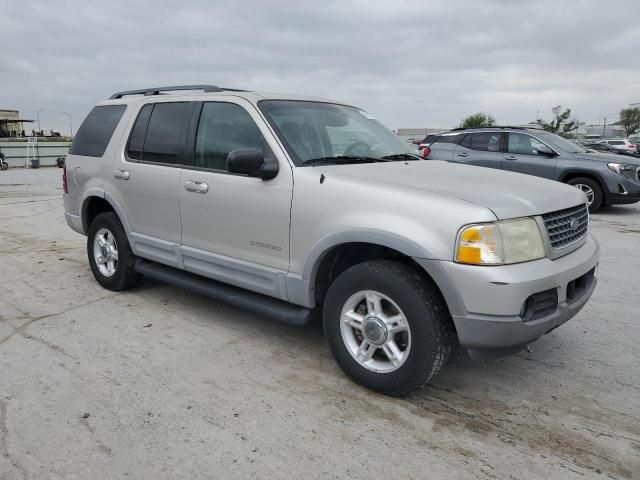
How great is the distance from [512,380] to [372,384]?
95 cm

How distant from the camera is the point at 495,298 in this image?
2637mm

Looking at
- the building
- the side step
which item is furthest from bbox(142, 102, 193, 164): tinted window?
the building

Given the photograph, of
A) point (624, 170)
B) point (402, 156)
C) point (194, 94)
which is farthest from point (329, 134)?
point (624, 170)

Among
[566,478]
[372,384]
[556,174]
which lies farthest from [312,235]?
[556,174]

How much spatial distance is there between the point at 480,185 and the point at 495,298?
0.84 m

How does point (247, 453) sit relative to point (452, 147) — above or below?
below

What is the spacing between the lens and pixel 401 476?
2.42 meters

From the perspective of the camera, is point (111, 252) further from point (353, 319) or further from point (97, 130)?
point (353, 319)

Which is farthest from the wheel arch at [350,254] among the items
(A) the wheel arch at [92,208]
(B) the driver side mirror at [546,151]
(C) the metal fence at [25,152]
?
(C) the metal fence at [25,152]

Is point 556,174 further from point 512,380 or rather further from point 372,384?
point 372,384

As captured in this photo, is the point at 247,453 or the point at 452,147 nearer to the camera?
the point at 247,453

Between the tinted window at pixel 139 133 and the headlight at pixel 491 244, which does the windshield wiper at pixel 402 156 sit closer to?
the headlight at pixel 491 244

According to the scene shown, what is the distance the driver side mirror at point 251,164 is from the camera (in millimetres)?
3314

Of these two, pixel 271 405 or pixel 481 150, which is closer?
pixel 271 405
